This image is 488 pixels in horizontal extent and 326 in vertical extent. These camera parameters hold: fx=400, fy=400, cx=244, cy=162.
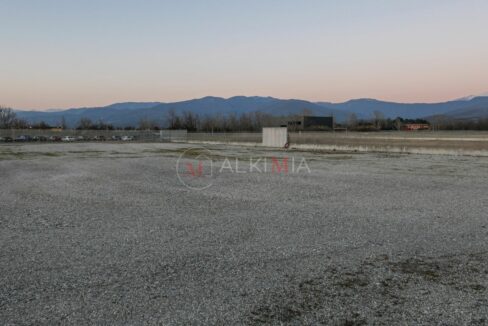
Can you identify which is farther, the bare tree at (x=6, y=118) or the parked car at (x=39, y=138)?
the bare tree at (x=6, y=118)

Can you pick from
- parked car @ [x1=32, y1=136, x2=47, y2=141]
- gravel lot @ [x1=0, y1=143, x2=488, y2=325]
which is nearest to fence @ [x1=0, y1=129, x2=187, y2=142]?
parked car @ [x1=32, y1=136, x2=47, y2=141]

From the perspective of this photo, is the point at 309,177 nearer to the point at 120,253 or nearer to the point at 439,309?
the point at 120,253

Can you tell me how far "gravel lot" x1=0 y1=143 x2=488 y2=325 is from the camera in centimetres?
482

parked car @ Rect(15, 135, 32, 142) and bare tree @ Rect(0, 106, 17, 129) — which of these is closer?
parked car @ Rect(15, 135, 32, 142)

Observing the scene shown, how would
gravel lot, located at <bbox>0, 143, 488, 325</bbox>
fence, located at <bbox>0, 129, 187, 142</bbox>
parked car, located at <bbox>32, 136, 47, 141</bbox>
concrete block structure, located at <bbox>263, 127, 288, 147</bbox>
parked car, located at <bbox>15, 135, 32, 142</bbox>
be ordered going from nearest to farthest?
1. gravel lot, located at <bbox>0, 143, 488, 325</bbox>
2. concrete block structure, located at <bbox>263, 127, 288, 147</bbox>
3. parked car, located at <bbox>15, 135, 32, 142</bbox>
4. fence, located at <bbox>0, 129, 187, 142</bbox>
5. parked car, located at <bbox>32, 136, 47, 141</bbox>

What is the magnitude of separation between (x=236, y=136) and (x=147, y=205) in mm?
51379

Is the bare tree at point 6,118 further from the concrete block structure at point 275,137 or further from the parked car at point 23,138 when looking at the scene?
the concrete block structure at point 275,137

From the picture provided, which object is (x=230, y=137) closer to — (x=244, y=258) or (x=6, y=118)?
(x=244, y=258)

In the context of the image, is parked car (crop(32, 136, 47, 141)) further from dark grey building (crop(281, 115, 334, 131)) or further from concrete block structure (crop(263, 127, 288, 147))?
dark grey building (crop(281, 115, 334, 131))

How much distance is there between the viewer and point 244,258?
6852 millimetres

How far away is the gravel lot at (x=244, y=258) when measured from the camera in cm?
482

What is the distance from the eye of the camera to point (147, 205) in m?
11.9

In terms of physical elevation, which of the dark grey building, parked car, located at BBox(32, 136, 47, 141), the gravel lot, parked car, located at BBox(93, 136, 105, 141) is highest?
the dark grey building

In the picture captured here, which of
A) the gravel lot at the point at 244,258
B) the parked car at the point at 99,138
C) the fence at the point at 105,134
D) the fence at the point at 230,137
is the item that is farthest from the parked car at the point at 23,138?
the gravel lot at the point at 244,258
